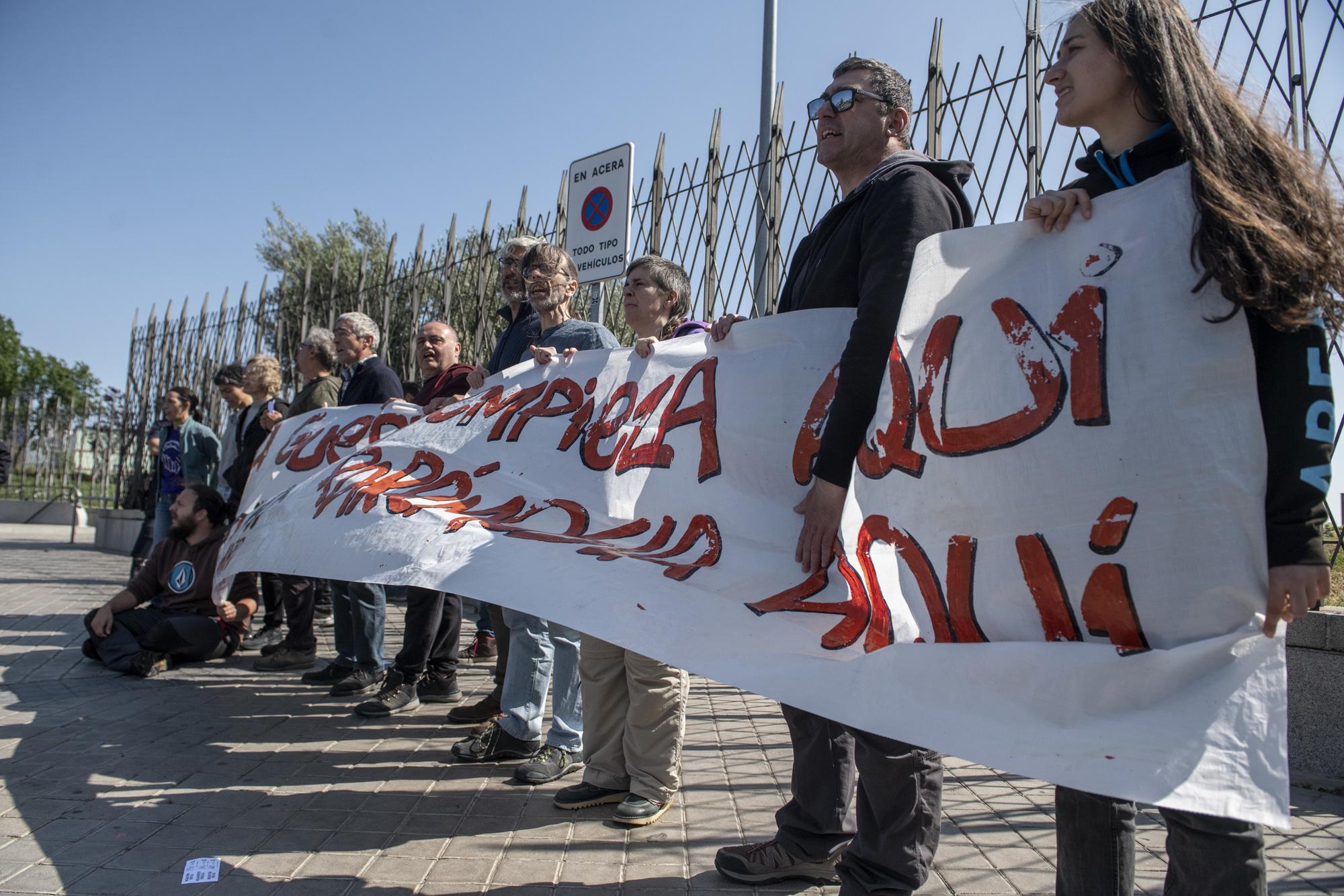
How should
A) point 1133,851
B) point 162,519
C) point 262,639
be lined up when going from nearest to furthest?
1. point 1133,851
2. point 262,639
3. point 162,519

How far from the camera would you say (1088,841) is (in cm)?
178

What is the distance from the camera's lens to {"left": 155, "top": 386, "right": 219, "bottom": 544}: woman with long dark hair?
7.09m

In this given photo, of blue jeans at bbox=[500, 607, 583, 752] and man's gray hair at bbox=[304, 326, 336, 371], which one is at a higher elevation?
man's gray hair at bbox=[304, 326, 336, 371]

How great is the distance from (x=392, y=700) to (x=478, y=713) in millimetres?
475

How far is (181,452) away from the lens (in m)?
7.13

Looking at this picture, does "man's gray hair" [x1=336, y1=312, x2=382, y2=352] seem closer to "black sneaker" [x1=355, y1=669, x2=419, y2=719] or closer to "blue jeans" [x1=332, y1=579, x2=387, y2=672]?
"blue jeans" [x1=332, y1=579, x2=387, y2=672]

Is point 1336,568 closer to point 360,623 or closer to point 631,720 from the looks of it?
point 631,720

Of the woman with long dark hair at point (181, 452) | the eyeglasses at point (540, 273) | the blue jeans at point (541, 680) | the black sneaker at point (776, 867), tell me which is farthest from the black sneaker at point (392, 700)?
the woman with long dark hair at point (181, 452)

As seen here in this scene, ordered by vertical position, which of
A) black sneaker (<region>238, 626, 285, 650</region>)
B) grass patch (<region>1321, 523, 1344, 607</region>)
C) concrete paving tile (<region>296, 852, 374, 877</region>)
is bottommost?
concrete paving tile (<region>296, 852, 374, 877</region>)

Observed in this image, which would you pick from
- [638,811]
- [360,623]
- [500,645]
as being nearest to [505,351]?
[500,645]

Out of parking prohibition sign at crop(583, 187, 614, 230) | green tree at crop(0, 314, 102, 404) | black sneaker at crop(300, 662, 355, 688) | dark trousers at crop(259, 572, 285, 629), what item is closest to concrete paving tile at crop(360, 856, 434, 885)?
black sneaker at crop(300, 662, 355, 688)

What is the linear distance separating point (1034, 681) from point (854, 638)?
385 mm

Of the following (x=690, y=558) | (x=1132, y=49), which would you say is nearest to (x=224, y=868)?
(x=690, y=558)

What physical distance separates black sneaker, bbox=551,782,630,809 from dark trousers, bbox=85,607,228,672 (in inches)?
127
